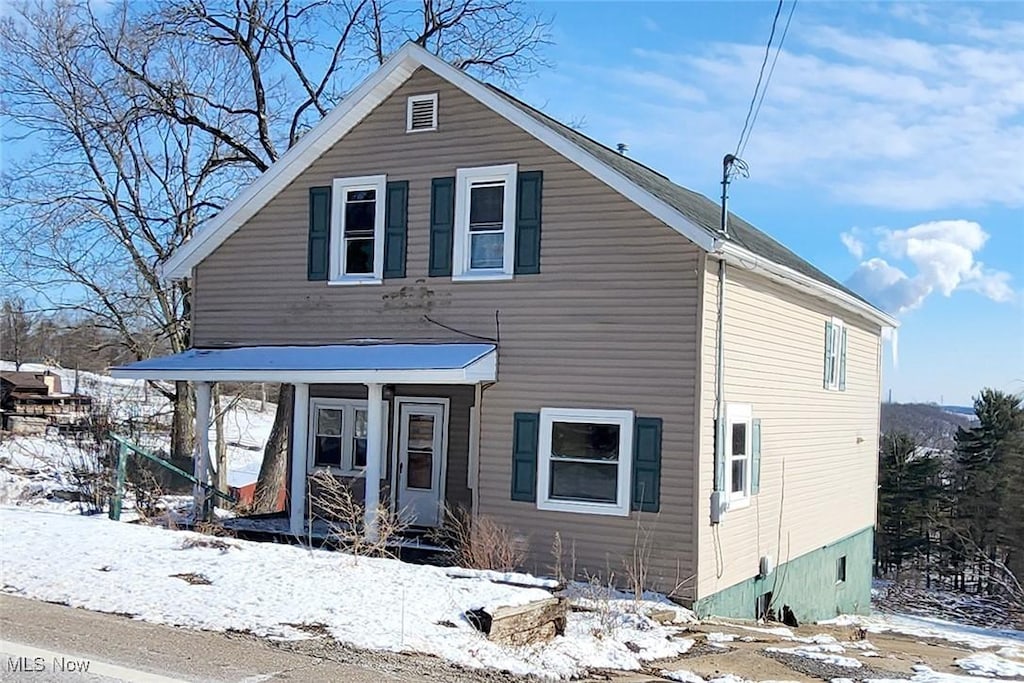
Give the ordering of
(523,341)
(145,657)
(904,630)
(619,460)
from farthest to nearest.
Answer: (904,630)
(523,341)
(619,460)
(145,657)

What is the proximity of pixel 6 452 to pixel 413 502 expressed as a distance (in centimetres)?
1379

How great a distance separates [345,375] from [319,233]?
296 centimetres

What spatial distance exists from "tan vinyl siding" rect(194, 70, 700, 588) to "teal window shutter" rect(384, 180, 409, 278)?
0.42ft

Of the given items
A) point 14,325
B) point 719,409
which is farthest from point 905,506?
point 14,325

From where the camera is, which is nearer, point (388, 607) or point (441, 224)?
point (388, 607)

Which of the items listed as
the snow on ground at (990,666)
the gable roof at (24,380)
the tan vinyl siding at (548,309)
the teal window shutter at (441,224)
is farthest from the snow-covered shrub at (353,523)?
the gable roof at (24,380)

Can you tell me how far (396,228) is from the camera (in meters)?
14.6

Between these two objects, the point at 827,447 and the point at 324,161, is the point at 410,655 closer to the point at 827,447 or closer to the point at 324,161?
the point at 324,161

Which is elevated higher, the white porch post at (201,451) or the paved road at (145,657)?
the white porch post at (201,451)

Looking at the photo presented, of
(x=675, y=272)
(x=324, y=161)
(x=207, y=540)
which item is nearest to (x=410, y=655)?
(x=207, y=540)

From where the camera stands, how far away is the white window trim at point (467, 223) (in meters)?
13.6

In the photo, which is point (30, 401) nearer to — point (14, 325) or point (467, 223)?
point (14, 325)

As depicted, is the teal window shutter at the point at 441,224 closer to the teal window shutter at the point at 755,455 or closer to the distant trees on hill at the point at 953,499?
the teal window shutter at the point at 755,455

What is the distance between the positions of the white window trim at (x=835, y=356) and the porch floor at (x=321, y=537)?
25.9 feet
